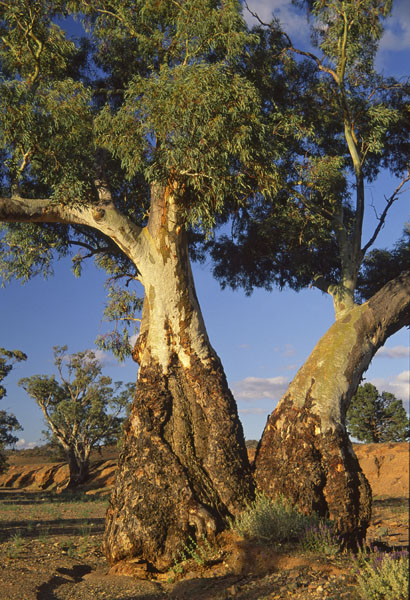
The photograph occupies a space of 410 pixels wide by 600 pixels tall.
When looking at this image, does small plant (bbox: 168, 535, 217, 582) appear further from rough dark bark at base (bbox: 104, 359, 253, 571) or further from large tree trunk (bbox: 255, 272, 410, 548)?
large tree trunk (bbox: 255, 272, 410, 548)

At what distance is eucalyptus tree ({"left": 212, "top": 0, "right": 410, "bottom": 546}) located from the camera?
898cm

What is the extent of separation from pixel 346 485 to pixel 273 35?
38.2 ft

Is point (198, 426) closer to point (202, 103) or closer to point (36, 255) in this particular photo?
point (202, 103)

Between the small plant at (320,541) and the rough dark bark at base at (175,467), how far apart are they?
1.50 m

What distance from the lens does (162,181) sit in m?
10.0

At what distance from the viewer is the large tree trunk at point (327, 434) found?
340 inches

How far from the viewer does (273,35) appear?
1448cm

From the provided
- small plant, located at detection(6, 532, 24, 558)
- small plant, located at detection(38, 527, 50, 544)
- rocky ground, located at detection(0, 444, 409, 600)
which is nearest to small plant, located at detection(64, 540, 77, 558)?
rocky ground, located at detection(0, 444, 409, 600)

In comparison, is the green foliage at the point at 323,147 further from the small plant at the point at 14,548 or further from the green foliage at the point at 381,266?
the small plant at the point at 14,548

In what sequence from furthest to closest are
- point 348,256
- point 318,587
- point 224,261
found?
point 224,261, point 348,256, point 318,587

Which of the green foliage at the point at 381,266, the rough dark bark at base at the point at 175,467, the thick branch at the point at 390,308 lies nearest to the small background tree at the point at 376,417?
the green foliage at the point at 381,266

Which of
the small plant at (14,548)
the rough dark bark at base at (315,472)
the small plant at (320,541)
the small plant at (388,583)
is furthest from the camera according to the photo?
the rough dark bark at base at (315,472)

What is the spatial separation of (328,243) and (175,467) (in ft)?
26.9

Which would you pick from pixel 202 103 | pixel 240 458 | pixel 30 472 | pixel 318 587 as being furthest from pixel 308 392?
pixel 30 472
